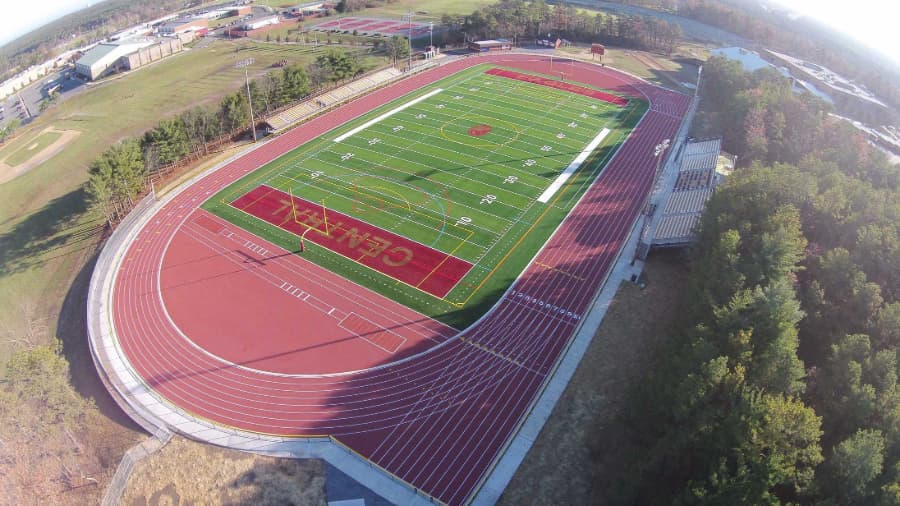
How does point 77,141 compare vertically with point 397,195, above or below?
below

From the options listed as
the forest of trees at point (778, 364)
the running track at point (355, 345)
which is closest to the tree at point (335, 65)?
the running track at point (355, 345)

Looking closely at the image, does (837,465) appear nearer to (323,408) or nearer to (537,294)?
(537,294)

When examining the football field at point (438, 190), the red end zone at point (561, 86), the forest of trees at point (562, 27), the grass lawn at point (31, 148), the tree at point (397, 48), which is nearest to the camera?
the football field at point (438, 190)

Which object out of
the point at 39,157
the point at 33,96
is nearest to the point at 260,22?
the point at 33,96

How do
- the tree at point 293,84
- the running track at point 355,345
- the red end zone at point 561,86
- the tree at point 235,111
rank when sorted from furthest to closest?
1. the red end zone at point 561,86
2. the tree at point 293,84
3. the tree at point 235,111
4. the running track at point 355,345

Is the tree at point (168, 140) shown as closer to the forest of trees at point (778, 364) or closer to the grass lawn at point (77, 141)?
the grass lawn at point (77, 141)

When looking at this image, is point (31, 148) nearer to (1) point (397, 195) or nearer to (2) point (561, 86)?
(1) point (397, 195)

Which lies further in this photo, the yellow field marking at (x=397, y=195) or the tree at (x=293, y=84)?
the tree at (x=293, y=84)
